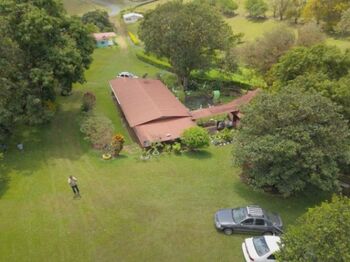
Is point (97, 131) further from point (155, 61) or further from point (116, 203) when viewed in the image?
point (155, 61)

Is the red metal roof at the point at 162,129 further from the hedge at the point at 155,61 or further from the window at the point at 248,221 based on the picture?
the hedge at the point at 155,61

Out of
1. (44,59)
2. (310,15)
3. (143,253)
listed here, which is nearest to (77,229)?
(143,253)

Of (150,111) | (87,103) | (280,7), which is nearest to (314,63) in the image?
(150,111)

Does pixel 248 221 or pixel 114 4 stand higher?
pixel 114 4

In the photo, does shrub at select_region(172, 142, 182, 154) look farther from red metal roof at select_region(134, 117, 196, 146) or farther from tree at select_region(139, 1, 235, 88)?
tree at select_region(139, 1, 235, 88)

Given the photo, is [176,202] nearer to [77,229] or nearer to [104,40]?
[77,229]
